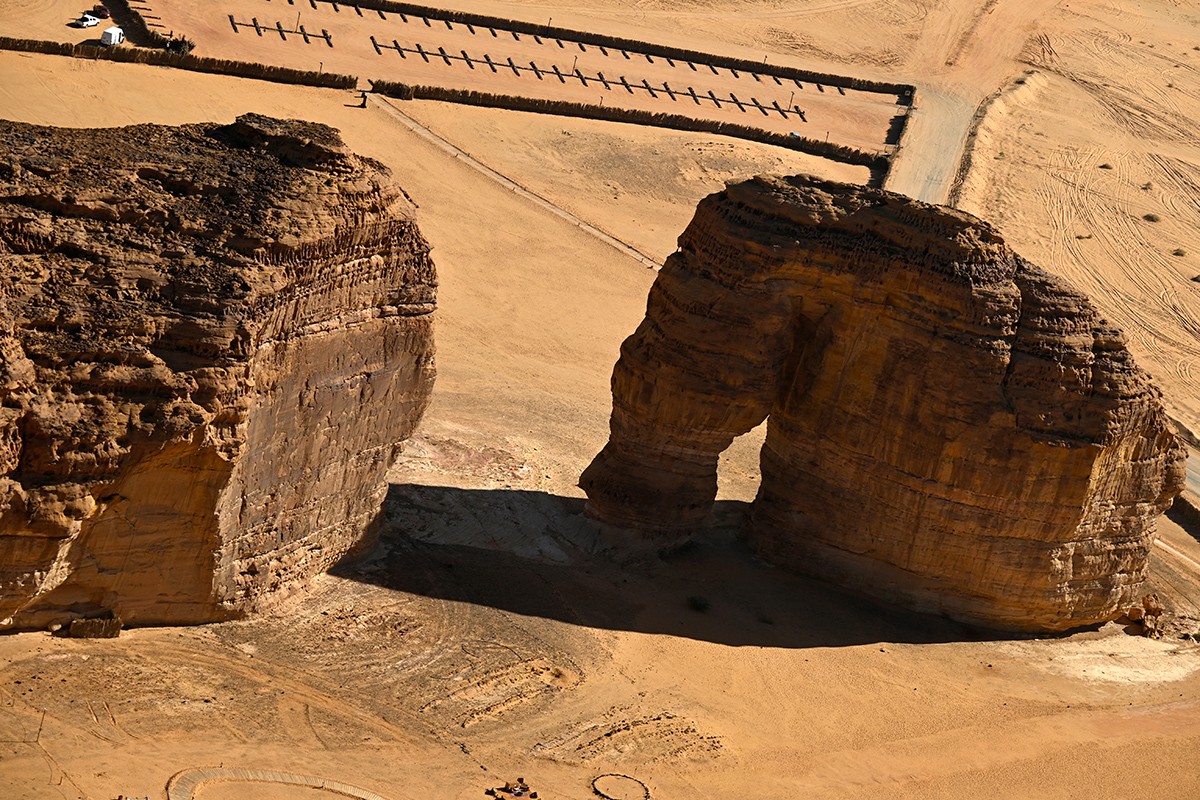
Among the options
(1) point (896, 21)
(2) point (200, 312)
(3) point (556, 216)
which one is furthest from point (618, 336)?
(1) point (896, 21)

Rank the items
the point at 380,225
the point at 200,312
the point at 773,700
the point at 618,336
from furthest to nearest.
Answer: the point at 618,336
the point at 773,700
the point at 380,225
the point at 200,312

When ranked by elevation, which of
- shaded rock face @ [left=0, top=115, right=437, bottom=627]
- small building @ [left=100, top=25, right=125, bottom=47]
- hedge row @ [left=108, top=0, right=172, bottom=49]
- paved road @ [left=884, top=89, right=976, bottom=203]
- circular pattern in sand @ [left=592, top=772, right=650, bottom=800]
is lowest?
circular pattern in sand @ [left=592, top=772, right=650, bottom=800]

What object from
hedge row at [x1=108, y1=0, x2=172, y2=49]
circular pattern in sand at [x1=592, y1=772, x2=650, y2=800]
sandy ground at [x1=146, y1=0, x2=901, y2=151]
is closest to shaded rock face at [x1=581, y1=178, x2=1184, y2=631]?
circular pattern in sand at [x1=592, y1=772, x2=650, y2=800]

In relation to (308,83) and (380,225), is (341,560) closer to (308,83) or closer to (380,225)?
(380,225)

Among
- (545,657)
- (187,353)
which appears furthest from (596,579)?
(187,353)

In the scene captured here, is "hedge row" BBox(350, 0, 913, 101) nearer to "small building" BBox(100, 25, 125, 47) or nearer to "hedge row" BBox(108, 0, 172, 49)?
"hedge row" BBox(108, 0, 172, 49)

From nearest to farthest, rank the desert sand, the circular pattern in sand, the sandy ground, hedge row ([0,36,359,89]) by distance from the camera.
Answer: the desert sand
the circular pattern in sand
hedge row ([0,36,359,89])
the sandy ground

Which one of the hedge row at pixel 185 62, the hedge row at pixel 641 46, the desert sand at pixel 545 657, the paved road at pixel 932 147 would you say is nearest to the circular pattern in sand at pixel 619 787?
the desert sand at pixel 545 657
